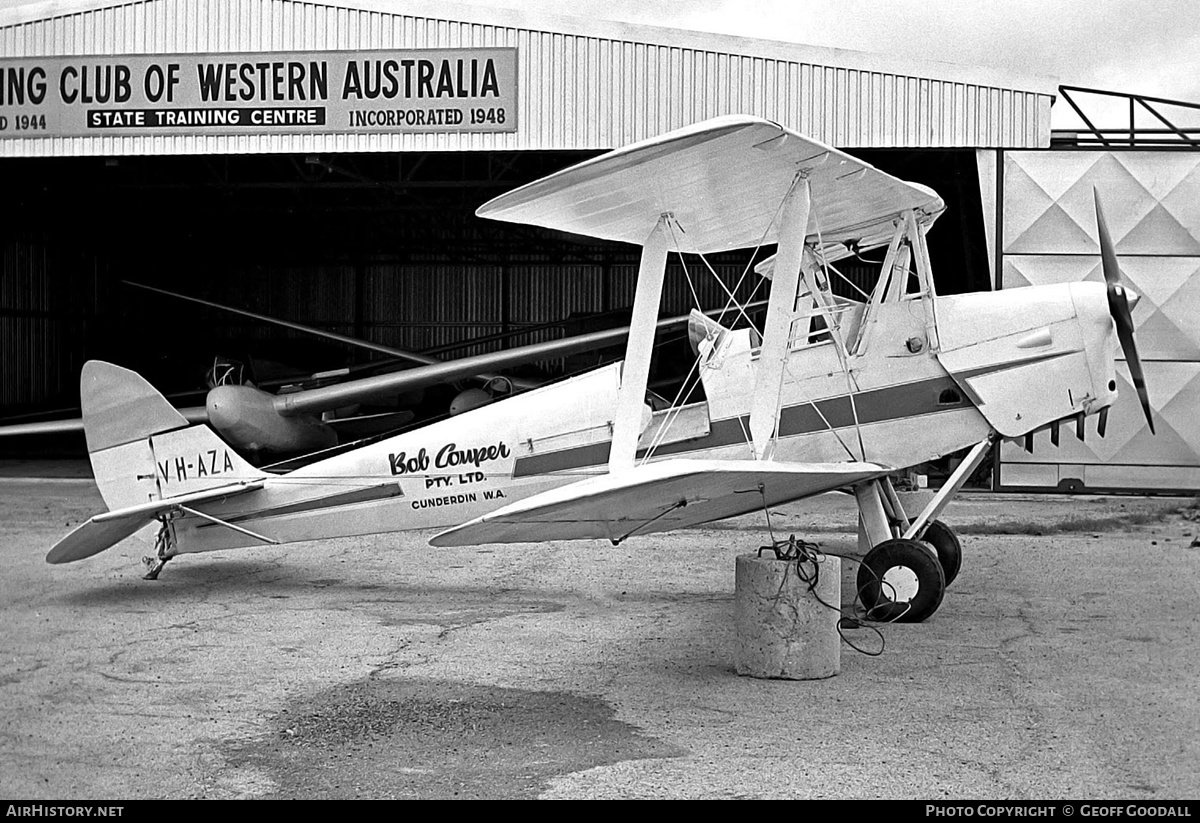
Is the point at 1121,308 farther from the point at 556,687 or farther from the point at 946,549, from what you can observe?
the point at 556,687

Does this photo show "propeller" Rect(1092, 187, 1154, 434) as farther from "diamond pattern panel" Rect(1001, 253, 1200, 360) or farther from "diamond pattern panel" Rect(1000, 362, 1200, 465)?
"diamond pattern panel" Rect(1001, 253, 1200, 360)

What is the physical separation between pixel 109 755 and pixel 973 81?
1351 cm

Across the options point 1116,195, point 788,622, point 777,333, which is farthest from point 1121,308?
point 1116,195

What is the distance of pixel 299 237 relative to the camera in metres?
29.6

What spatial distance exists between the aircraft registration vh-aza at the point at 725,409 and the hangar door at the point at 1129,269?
7.48 m

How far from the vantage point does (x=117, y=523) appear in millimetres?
8469

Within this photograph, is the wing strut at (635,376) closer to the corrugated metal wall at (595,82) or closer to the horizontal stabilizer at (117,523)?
the horizontal stabilizer at (117,523)

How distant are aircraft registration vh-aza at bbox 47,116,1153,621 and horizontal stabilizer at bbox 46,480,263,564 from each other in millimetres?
18

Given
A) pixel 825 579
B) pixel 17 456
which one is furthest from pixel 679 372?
pixel 825 579

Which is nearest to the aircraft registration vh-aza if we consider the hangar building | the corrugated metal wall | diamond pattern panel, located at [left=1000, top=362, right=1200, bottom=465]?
the corrugated metal wall

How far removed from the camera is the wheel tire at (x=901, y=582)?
292 inches

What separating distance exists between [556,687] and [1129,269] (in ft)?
40.7

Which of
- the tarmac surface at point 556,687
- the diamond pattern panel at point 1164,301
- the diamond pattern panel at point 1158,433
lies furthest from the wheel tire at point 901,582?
the diamond pattern panel at point 1164,301

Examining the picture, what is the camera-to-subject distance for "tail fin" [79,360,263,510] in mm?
8984
